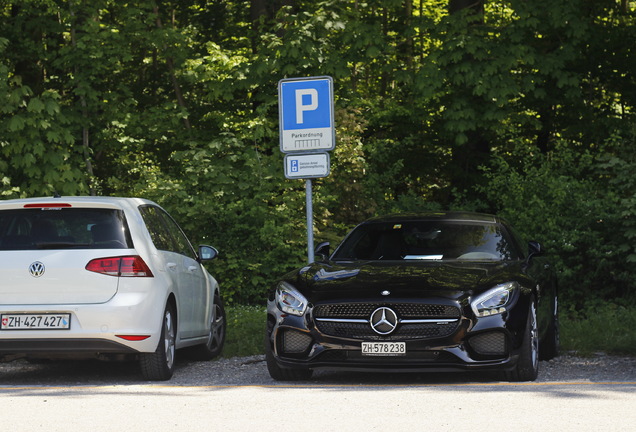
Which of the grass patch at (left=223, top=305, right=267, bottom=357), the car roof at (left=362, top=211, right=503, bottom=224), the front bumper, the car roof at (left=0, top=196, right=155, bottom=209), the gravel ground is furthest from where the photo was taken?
the grass patch at (left=223, top=305, right=267, bottom=357)

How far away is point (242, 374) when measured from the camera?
35.7 feet

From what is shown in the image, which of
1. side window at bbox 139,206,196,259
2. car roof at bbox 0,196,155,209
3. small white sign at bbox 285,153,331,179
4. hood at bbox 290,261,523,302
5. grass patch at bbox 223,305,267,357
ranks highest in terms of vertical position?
small white sign at bbox 285,153,331,179

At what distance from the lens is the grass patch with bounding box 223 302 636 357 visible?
39.9ft

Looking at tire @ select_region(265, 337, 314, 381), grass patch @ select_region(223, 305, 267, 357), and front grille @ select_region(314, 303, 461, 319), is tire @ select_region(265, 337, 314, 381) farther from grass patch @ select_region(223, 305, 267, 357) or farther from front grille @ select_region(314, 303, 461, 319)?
grass patch @ select_region(223, 305, 267, 357)

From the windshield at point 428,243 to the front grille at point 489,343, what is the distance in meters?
1.42

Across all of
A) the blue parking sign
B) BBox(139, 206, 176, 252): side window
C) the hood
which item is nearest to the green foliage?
the blue parking sign

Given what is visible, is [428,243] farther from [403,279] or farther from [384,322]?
[384,322]

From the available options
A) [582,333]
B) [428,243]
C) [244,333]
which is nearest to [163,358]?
[428,243]

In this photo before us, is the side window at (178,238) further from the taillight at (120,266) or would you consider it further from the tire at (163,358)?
the taillight at (120,266)

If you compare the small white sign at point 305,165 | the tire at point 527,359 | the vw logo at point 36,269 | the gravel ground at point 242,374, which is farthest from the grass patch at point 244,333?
the tire at point 527,359

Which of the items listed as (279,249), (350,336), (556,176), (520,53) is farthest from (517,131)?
(350,336)

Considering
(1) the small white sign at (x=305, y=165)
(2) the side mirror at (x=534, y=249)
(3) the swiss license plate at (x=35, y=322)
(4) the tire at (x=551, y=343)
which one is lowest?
(4) the tire at (x=551, y=343)

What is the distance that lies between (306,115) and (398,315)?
4.89 metres

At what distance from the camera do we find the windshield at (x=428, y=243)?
1073cm
